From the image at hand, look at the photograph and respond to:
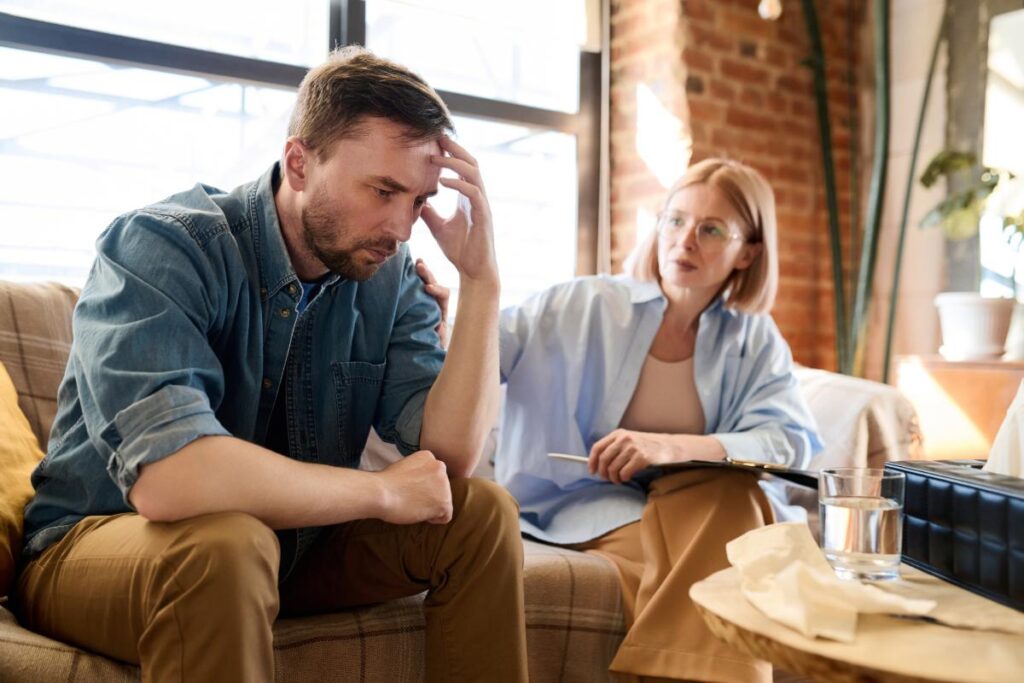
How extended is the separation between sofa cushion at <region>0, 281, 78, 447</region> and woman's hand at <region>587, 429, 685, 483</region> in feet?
3.21

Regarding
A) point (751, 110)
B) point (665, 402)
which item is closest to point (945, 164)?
point (751, 110)

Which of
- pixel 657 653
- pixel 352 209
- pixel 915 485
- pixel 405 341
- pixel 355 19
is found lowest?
pixel 657 653

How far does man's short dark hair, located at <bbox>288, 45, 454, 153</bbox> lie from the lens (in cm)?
138

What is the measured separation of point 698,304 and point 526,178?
135cm

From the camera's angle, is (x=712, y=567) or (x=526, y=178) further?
(x=526, y=178)

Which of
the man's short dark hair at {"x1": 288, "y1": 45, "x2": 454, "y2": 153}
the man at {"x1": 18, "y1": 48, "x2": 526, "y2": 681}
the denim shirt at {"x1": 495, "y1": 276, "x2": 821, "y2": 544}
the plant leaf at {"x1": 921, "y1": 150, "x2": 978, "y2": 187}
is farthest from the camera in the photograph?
the plant leaf at {"x1": 921, "y1": 150, "x2": 978, "y2": 187}

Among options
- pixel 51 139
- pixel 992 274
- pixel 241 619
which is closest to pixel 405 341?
pixel 241 619

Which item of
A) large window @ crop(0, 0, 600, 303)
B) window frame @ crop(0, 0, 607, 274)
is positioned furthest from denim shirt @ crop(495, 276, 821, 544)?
window frame @ crop(0, 0, 607, 274)

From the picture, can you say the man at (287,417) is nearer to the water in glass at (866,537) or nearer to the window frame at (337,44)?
the water in glass at (866,537)

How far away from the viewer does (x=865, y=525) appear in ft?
3.64

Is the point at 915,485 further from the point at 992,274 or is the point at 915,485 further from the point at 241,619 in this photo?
the point at 992,274

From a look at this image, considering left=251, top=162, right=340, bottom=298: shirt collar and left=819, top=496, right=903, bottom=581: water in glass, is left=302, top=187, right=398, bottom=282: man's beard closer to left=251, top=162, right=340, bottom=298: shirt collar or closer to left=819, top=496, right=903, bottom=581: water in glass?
left=251, top=162, right=340, bottom=298: shirt collar

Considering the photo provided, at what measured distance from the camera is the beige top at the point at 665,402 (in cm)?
210

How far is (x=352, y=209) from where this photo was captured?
1387 millimetres
